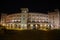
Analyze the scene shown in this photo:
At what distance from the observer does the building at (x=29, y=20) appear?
10807mm

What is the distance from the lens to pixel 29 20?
1167 cm

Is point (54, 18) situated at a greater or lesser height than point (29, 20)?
greater

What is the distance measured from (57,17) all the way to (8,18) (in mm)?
3975

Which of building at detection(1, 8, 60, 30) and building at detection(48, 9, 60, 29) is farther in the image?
building at detection(1, 8, 60, 30)

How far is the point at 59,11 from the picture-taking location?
10.6 m

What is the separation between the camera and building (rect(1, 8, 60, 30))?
10807mm

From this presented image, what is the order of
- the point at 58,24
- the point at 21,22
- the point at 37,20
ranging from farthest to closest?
1. the point at 37,20
2. the point at 21,22
3. the point at 58,24

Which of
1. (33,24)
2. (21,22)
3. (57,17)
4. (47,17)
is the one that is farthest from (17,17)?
(57,17)

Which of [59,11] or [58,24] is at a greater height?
[59,11]

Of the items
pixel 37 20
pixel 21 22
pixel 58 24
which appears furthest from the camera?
pixel 37 20

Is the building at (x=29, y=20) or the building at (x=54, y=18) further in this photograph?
the building at (x=29, y=20)

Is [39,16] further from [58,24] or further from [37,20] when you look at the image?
[58,24]

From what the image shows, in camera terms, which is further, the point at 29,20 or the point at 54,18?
the point at 29,20

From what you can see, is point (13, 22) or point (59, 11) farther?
point (13, 22)
